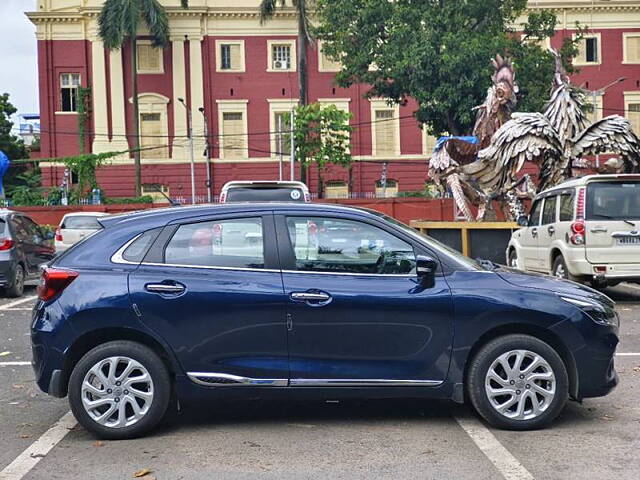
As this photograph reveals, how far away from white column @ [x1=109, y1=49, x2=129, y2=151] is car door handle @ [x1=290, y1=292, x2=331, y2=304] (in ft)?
137

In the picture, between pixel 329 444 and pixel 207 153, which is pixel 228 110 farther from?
pixel 329 444

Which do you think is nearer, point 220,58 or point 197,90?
point 197,90

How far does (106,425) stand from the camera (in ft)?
18.0

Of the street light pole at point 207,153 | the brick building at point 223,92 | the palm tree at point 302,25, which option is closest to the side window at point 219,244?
the palm tree at point 302,25

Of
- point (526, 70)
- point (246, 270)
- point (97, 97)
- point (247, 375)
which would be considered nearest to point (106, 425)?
point (247, 375)

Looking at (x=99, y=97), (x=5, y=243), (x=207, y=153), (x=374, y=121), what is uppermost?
(x=99, y=97)

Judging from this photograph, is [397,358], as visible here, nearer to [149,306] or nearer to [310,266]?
[310,266]

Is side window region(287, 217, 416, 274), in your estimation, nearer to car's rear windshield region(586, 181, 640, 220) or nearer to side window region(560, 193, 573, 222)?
car's rear windshield region(586, 181, 640, 220)

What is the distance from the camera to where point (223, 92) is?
4578cm

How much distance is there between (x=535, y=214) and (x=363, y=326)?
901cm

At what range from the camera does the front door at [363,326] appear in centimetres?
546

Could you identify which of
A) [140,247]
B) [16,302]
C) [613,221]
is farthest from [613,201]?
[16,302]

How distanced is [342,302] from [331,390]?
62cm

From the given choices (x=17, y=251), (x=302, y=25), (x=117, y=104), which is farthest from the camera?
(x=117, y=104)
